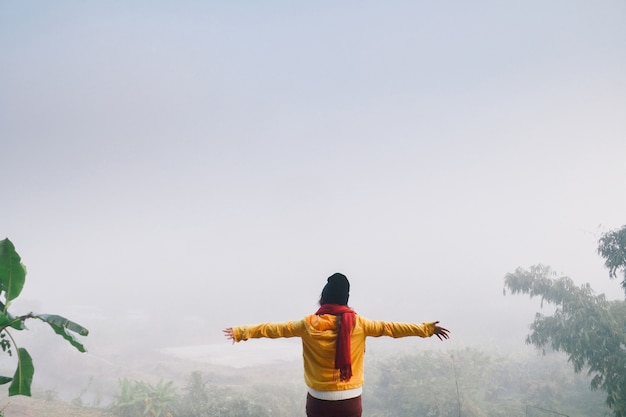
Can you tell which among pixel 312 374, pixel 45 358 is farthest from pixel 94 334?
pixel 312 374

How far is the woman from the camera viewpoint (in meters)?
2.66

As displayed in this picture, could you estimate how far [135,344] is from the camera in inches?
2218

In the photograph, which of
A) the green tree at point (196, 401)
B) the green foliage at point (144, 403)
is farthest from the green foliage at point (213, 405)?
the green foliage at point (144, 403)

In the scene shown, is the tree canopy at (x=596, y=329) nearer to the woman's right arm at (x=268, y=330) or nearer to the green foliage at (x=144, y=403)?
the woman's right arm at (x=268, y=330)

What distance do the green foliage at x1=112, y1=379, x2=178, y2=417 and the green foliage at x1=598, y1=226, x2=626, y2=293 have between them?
1850cm

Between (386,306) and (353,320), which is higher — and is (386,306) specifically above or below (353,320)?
below

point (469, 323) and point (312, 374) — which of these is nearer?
point (312, 374)

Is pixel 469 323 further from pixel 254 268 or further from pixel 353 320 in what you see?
pixel 254 268

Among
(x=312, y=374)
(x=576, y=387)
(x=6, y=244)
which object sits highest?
(x=6, y=244)

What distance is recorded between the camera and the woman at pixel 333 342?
2660 mm

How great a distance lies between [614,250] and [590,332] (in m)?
3.44

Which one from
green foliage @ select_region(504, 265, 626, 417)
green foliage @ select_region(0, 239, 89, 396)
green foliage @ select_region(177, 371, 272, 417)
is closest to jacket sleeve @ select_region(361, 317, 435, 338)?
green foliage @ select_region(0, 239, 89, 396)

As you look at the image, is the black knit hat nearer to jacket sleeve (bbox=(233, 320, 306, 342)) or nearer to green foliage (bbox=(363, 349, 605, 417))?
jacket sleeve (bbox=(233, 320, 306, 342))

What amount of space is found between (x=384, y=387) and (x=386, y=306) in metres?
82.3
